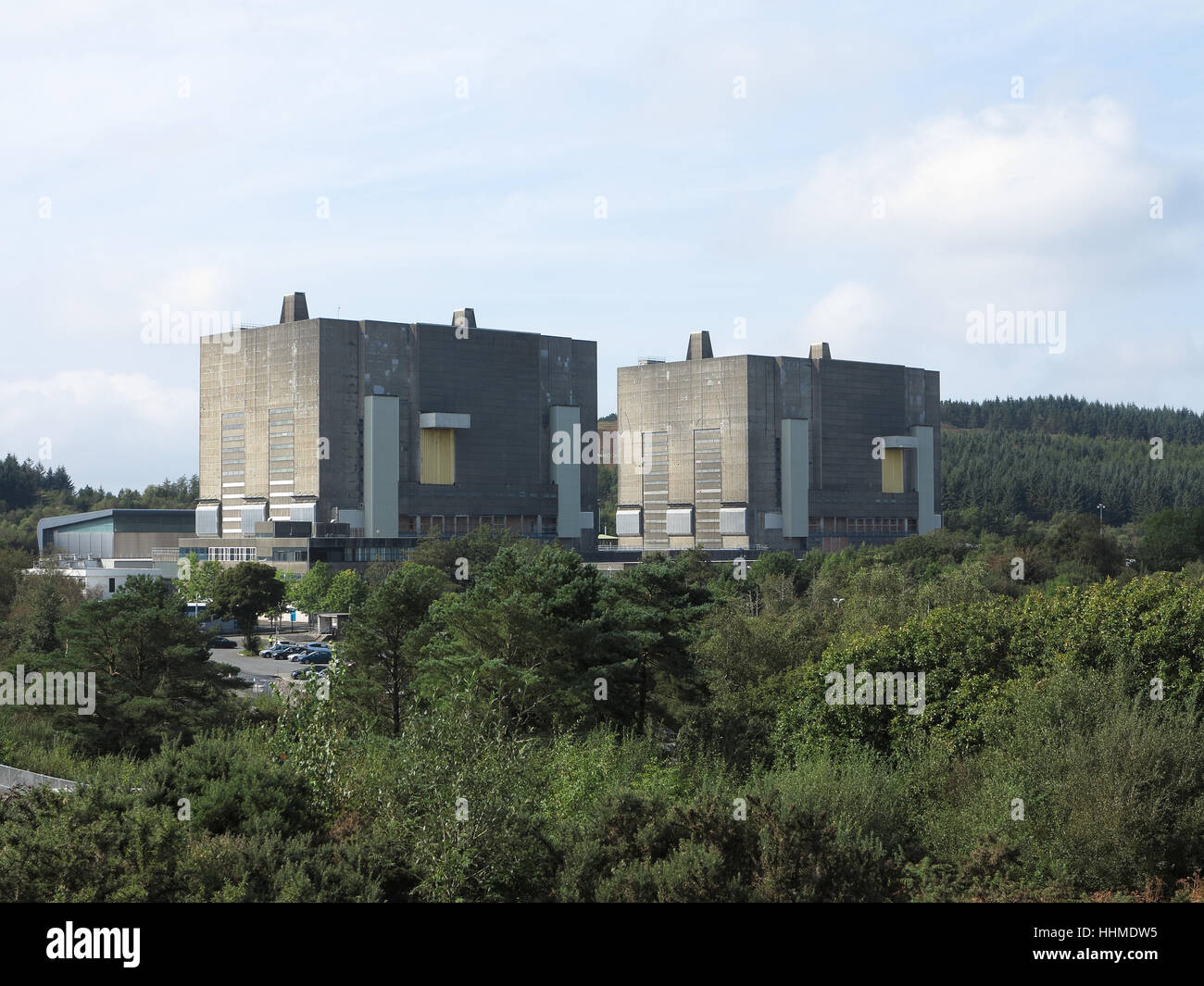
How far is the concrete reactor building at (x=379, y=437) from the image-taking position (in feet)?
380

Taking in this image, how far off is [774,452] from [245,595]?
68.0 metres

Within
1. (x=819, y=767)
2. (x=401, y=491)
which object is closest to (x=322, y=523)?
(x=401, y=491)

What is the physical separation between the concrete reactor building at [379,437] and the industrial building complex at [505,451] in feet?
0.61

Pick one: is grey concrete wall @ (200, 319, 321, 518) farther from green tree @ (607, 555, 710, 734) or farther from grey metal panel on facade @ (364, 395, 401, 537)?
green tree @ (607, 555, 710, 734)

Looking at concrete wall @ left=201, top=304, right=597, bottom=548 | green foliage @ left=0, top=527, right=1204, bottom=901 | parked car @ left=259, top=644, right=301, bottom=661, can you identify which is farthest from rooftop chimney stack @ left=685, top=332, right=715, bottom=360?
green foliage @ left=0, top=527, right=1204, bottom=901

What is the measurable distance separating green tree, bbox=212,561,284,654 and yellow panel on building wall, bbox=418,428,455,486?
3201 centimetres

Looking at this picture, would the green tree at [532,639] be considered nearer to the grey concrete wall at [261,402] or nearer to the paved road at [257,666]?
the paved road at [257,666]

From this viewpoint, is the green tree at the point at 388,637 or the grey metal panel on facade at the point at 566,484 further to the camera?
the grey metal panel on facade at the point at 566,484

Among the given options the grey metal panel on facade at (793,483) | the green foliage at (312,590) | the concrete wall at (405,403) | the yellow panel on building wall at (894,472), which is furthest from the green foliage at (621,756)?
the yellow panel on building wall at (894,472)

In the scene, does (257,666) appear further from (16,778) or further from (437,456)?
(437,456)

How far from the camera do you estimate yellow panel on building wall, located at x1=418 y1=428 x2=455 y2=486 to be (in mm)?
121562
